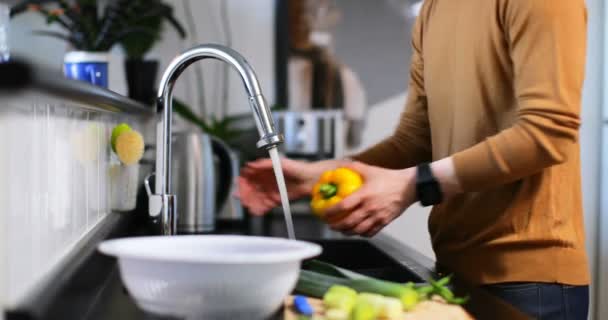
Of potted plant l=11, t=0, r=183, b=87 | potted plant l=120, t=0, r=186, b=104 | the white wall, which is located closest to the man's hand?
potted plant l=11, t=0, r=183, b=87

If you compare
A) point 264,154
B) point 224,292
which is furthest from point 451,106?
point 264,154

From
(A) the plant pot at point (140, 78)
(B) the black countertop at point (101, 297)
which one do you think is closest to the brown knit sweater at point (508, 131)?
(B) the black countertop at point (101, 297)

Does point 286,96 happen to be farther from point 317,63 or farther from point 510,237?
point 510,237

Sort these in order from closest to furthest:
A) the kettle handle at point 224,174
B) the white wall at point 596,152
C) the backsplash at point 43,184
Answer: the backsplash at point 43,184 < the kettle handle at point 224,174 < the white wall at point 596,152

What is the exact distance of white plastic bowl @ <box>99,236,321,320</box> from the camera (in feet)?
2.48

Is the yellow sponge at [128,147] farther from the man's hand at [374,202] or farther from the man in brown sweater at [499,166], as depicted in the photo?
the man's hand at [374,202]

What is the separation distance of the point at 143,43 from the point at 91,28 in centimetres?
49

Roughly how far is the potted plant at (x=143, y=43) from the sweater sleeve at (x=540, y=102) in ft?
4.96

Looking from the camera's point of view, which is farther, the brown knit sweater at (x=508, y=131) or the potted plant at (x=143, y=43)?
the potted plant at (x=143, y=43)

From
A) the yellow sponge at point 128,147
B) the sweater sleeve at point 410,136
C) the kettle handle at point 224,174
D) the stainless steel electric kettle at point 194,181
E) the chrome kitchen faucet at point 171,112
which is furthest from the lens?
the kettle handle at point 224,174

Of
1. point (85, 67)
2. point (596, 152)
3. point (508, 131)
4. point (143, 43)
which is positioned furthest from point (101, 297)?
point (596, 152)

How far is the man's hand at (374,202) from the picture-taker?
3.83ft

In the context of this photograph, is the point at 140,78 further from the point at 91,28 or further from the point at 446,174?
the point at 446,174

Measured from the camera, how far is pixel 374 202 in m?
1.18
